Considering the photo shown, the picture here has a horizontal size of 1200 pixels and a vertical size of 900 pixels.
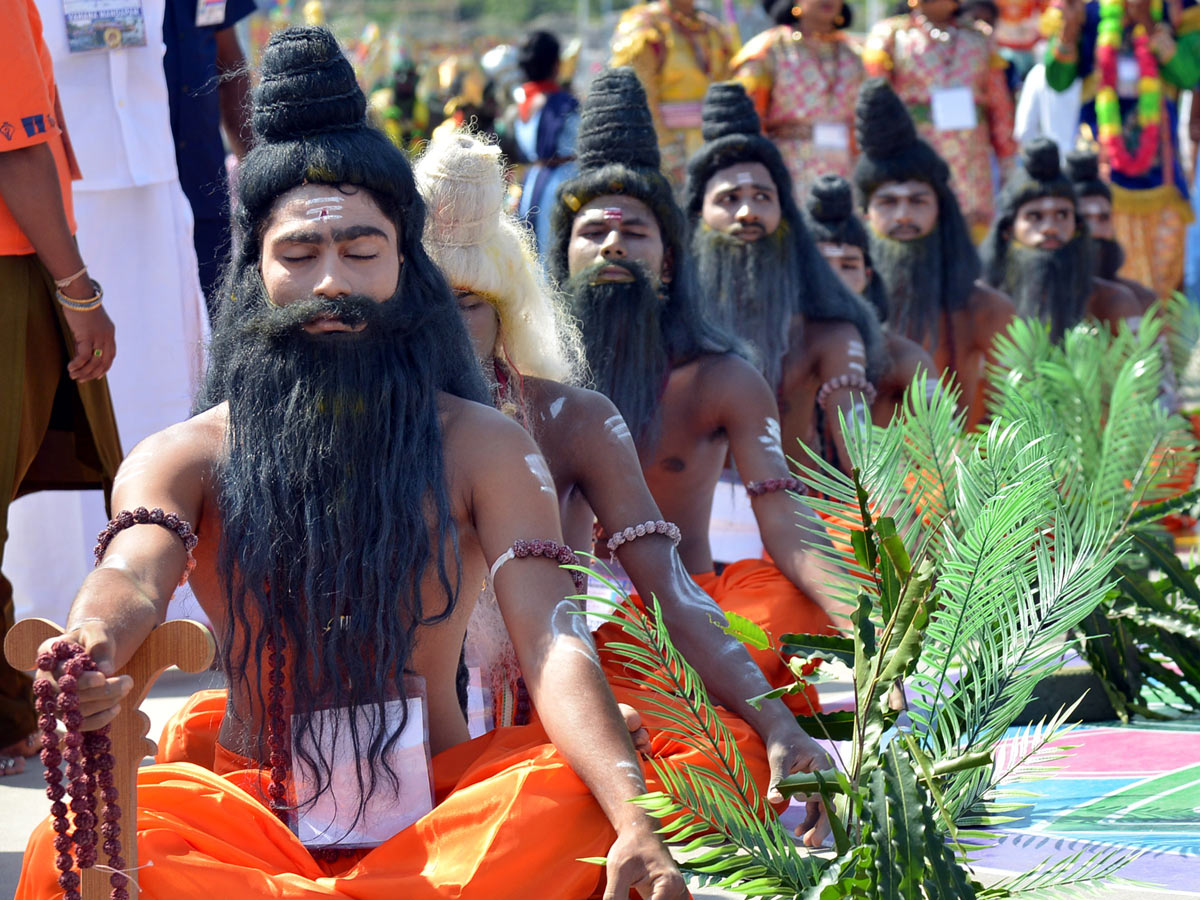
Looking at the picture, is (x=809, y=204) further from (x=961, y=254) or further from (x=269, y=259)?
(x=269, y=259)

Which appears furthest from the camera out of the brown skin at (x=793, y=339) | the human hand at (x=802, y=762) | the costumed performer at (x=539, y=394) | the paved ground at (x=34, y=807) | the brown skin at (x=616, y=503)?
the brown skin at (x=793, y=339)

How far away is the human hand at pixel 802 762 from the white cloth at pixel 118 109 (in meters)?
2.70

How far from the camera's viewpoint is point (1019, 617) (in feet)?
8.33

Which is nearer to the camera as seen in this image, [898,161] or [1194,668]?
[1194,668]

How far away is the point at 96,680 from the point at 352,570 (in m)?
0.62

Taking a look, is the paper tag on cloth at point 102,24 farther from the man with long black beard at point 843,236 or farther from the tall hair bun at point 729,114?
the man with long black beard at point 843,236

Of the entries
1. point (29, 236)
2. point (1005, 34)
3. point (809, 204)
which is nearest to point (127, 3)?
point (29, 236)

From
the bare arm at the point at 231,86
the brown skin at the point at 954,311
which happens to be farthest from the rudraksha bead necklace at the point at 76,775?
the brown skin at the point at 954,311

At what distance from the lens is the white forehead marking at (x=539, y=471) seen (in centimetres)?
261

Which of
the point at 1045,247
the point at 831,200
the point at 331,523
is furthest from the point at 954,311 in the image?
the point at 331,523

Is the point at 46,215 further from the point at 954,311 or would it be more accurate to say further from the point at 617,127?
the point at 954,311

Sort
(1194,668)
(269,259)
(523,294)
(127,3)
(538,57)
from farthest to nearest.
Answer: (538,57) → (127,3) → (1194,668) → (523,294) → (269,259)

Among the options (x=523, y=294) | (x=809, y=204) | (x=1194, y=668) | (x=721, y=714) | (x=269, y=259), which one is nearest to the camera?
(x=269, y=259)

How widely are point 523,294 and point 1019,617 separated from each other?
1.36 m
